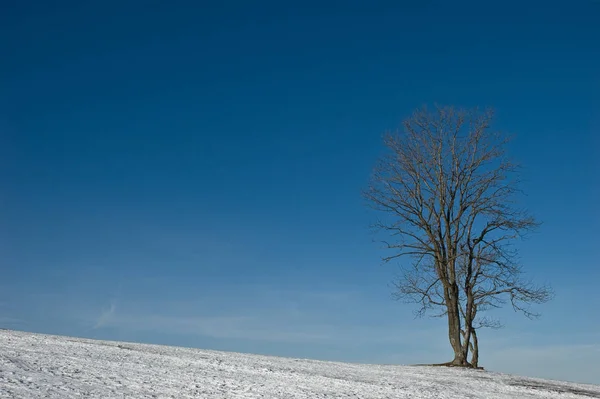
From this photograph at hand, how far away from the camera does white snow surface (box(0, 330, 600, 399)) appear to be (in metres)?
10.1

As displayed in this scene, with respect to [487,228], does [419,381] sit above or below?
below

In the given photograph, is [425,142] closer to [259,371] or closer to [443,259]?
[443,259]

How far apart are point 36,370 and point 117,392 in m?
1.92

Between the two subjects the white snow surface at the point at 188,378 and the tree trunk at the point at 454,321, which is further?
the tree trunk at the point at 454,321

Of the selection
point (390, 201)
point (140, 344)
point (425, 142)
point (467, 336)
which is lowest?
point (140, 344)

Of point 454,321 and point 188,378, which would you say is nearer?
point 188,378

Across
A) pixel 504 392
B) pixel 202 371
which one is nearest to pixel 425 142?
pixel 504 392

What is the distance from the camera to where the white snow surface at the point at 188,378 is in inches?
399

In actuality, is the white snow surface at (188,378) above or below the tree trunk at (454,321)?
below

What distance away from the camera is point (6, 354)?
12.1 m

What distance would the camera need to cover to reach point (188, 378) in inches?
476

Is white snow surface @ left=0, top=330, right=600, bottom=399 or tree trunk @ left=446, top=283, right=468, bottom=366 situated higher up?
tree trunk @ left=446, top=283, right=468, bottom=366

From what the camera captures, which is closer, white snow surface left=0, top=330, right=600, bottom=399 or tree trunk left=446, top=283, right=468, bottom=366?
white snow surface left=0, top=330, right=600, bottom=399

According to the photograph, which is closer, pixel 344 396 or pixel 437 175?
pixel 344 396
